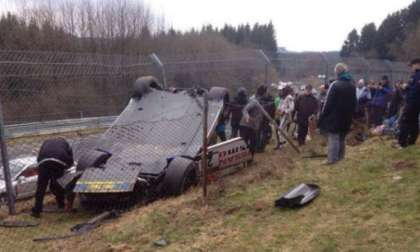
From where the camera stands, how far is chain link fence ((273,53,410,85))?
14.7 m

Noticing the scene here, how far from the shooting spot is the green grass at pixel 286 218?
413 centimetres

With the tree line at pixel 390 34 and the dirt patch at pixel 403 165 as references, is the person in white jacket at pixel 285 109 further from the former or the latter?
the tree line at pixel 390 34

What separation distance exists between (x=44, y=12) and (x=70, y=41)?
200 inches

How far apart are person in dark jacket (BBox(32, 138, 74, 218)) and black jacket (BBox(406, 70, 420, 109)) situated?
18.4ft

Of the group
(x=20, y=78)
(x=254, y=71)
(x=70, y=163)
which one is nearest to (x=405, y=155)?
(x=70, y=163)

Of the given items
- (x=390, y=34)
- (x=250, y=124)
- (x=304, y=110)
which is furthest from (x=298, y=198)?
(x=390, y=34)

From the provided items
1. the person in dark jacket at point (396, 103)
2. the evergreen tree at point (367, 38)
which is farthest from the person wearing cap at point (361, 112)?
the evergreen tree at point (367, 38)

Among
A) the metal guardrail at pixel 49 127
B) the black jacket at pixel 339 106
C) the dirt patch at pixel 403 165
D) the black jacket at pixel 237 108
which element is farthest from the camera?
the black jacket at pixel 237 108

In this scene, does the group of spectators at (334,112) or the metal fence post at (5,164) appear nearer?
the metal fence post at (5,164)

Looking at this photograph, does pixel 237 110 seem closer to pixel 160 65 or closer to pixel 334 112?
pixel 160 65

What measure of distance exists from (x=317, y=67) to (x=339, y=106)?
9.02 metres

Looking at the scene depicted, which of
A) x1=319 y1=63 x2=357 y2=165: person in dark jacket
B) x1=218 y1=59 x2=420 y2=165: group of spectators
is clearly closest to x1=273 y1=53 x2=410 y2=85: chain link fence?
x1=218 y1=59 x2=420 y2=165: group of spectators

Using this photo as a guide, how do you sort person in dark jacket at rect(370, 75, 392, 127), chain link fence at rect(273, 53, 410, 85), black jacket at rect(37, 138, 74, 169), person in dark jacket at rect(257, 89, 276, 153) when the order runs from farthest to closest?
chain link fence at rect(273, 53, 410, 85) < person in dark jacket at rect(370, 75, 392, 127) < person in dark jacket at rect(257, 89, 276, 153) < black jacket at rect(37, 138, 74, 169)

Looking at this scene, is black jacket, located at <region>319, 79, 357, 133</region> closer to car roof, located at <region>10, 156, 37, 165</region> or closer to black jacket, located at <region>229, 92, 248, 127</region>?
black jacket, located at <region>229, 92, 248, 127</region>
